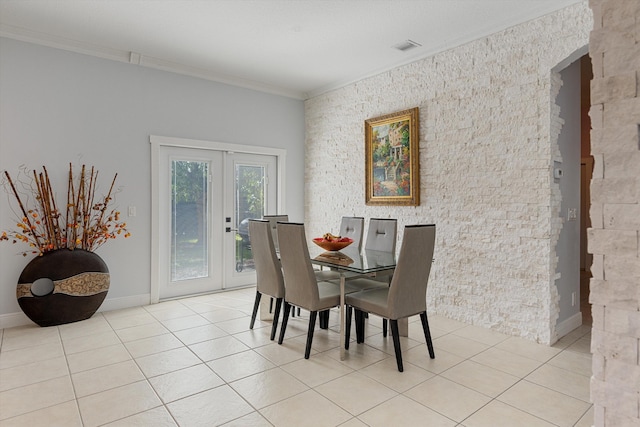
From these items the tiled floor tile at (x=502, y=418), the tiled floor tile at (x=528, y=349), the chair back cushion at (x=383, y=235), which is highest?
the chair back cushion at (x=383, y=235)

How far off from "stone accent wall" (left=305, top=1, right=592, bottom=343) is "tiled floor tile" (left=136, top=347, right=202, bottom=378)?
8.25 ft

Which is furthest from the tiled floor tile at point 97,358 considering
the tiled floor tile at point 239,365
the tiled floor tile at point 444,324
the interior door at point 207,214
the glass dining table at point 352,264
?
the tiled floor tile at point 444,324

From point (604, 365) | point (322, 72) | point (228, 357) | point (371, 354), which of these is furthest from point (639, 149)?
point (322, 72)

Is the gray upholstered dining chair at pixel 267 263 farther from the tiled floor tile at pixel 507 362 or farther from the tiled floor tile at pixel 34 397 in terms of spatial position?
the tiled floor tile at pixel 507 362

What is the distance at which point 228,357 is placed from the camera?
286cm

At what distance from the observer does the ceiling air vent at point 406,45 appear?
12.5 feet

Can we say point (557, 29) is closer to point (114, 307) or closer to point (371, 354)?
point (371, 354)

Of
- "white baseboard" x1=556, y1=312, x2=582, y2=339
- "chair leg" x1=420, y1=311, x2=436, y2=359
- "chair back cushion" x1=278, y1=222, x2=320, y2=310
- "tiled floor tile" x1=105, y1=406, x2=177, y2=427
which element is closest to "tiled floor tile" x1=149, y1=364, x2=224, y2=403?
"tiled floor tile" x1=105, y1=406, x2=177, y2=427

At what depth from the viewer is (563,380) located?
2486 mm

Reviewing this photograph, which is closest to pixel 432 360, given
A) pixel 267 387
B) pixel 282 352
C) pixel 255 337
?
pixel 282 352

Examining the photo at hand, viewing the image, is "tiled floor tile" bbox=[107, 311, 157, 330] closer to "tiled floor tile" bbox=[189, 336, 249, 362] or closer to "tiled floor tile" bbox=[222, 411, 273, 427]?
"tiled floor tile" bbox=[189, 336, 249, 362]

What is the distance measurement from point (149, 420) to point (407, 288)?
71.4 inches

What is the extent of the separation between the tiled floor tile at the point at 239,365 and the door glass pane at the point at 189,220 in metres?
2.16

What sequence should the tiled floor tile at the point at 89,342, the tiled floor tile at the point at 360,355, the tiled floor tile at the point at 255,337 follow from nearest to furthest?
the tiled floor tile at the point at 360,355 → the tiled floor tile at the point at 89,342 → the tiled floor tile at the point at 255,337
